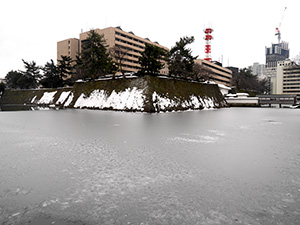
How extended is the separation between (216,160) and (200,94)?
32.2m

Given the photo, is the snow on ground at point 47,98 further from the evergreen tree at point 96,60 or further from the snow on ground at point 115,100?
the evergreen tree at point 96,60

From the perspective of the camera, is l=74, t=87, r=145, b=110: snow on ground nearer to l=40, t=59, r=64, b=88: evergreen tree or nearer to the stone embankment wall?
the stone embankment wall

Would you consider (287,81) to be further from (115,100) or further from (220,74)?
(115,100)

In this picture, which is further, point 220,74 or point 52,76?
point 220,74

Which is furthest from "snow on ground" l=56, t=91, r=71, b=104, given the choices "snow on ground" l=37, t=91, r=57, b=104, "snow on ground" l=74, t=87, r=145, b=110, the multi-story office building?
the multi-story office building

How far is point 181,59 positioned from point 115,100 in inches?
626

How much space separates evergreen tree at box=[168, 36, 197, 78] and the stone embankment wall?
327cm

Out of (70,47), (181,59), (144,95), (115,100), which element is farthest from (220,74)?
(144,95)

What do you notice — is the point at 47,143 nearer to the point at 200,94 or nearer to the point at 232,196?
the point at 232,196

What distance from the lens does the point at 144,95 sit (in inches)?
1054

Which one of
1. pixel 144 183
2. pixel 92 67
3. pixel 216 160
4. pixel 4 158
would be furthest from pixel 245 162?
pixel 92 67

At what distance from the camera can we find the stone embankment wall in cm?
2673

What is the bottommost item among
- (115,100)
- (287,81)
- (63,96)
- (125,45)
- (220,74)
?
(115,100)

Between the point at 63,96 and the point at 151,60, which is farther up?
the point at 151,60
